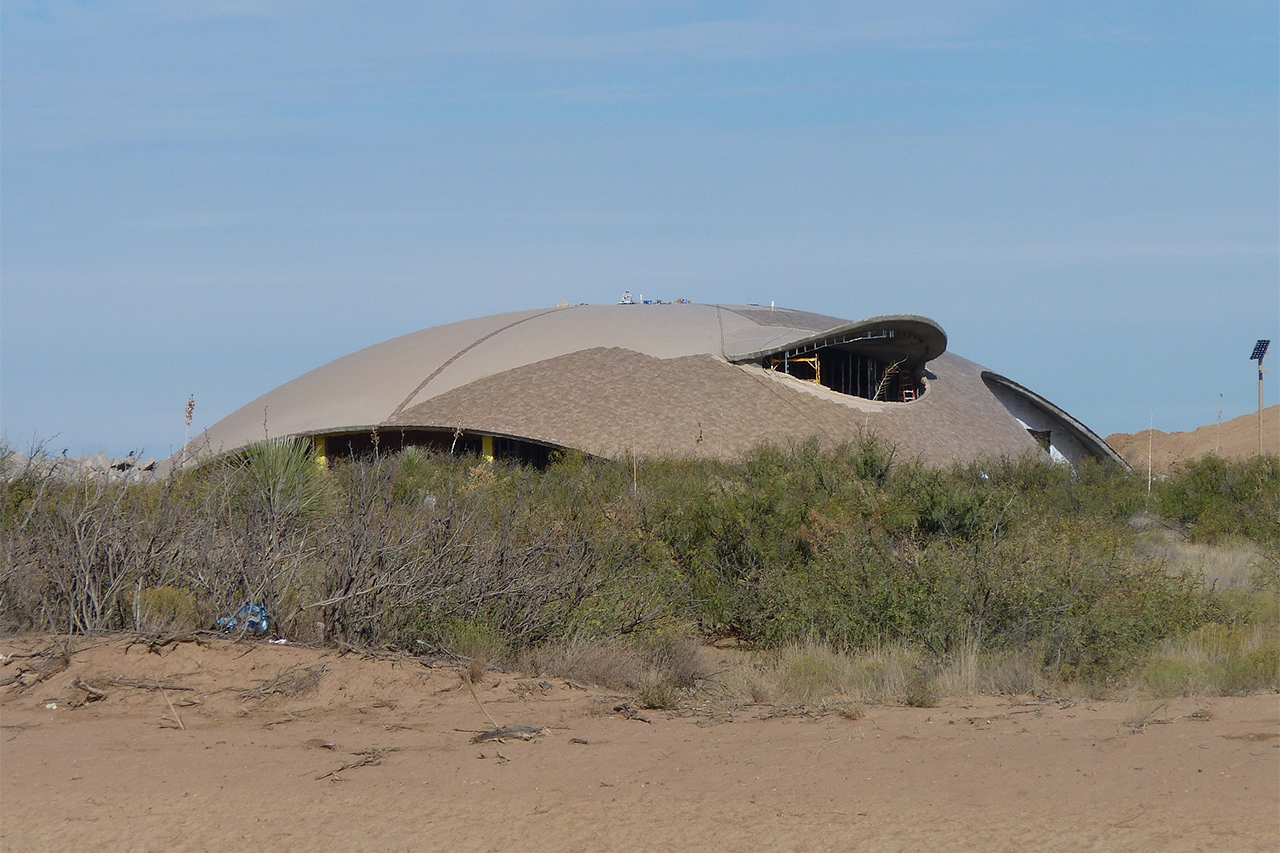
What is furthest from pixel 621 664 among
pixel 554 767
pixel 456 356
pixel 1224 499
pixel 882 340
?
pixel 882 340

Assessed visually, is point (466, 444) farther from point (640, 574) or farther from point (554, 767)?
point (554, 767)

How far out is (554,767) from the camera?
19.9 feet

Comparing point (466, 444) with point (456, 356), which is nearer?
point (466, 444)

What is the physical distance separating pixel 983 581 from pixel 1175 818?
15.8 ft

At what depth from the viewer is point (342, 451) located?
3014cm

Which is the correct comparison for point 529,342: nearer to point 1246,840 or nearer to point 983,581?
point 983,581

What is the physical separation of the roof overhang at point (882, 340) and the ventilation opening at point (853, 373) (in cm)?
40

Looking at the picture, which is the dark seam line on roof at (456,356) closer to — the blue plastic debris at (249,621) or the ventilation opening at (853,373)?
the ventilation opening at (853,373)

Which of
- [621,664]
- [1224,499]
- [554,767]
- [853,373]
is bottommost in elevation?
[554,767]

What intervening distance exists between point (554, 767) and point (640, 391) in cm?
2349

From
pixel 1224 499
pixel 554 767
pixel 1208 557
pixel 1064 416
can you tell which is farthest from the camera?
pixel 1064 416

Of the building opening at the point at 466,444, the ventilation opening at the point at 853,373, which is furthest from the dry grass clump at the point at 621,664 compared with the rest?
the ventilation opening at the point at 853,373

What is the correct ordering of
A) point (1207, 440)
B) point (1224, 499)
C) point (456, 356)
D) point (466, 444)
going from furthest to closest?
1. point (1207, 440)
2. point (456, 356)
3. point (466, 444)
4. point (1224, 499)

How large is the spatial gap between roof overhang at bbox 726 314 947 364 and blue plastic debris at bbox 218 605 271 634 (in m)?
23.9
